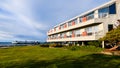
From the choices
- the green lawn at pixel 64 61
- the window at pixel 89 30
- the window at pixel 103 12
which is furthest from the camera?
the window at pixel 89 30

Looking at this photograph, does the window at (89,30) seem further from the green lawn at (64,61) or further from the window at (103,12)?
the green lawn at (64,61)

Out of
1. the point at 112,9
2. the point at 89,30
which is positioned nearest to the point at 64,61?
the point at 112,9

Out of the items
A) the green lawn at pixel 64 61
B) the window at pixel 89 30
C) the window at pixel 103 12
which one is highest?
the window at pixel 103 12

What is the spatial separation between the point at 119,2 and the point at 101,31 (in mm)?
6520

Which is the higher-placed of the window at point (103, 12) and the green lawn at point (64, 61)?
the window at point (103, 12)

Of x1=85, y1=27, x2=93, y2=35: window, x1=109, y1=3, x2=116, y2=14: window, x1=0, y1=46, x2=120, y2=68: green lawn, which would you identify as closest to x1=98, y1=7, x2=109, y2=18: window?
x1=109, y1=3, x2=116, y2=14: window

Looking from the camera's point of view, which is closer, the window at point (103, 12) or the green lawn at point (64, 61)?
the green lawn at point (64, 61)

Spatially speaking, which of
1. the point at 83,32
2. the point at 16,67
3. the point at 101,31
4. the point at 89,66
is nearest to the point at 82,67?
the point at 89,66

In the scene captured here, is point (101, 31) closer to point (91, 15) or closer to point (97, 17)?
point (97, 17)

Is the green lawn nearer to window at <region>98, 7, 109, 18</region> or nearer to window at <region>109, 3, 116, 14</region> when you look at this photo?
window at <region>98, 7, 109, 18</region>

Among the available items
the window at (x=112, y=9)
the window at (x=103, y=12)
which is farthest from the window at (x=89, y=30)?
the window at (x=112, y=9)

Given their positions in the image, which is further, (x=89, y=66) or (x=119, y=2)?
(x=119, y=2)

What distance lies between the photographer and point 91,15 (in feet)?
142

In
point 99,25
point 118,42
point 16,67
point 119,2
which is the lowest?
point 16,67
